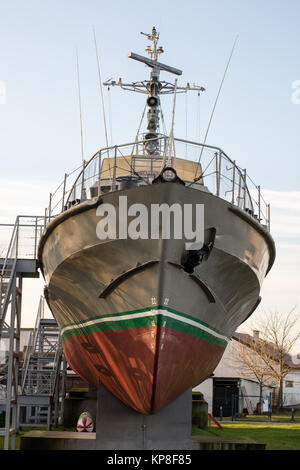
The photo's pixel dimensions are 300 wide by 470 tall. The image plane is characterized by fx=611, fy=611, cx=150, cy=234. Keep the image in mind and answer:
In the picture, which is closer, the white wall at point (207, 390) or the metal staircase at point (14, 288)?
the metal staircase at point (14, 288)

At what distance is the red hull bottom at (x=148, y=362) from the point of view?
26.7 ft

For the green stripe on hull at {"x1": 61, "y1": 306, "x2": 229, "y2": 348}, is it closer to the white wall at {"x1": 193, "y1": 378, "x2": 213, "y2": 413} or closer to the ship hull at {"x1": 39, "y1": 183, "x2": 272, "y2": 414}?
the ship hull at {"x1": 39, "y1": 183, "x2": 272, "y2": 414}

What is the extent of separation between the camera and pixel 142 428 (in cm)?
865

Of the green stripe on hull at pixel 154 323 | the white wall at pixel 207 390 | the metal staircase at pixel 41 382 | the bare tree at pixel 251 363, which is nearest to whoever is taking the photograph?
the green stripe on hull at pixel 154 323

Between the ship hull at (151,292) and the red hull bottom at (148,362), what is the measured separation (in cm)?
1

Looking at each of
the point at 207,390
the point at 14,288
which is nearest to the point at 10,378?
the point at 14,288

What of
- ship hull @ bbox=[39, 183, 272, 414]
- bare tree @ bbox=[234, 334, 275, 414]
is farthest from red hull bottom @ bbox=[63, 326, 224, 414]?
bare tree @ bbox=[234, 334, 275, 414]

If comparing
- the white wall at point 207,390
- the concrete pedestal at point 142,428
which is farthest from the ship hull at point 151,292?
the white wall at point 207,390

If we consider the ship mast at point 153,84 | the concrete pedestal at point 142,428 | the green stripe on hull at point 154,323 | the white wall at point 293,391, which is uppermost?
the ship mast at point 153,84

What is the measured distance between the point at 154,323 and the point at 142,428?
170cm

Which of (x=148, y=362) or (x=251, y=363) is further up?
(x=148, y=362)

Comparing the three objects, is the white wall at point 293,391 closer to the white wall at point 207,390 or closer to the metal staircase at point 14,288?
the white wall at point 207,390

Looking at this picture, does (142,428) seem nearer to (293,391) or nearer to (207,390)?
(207,390)
